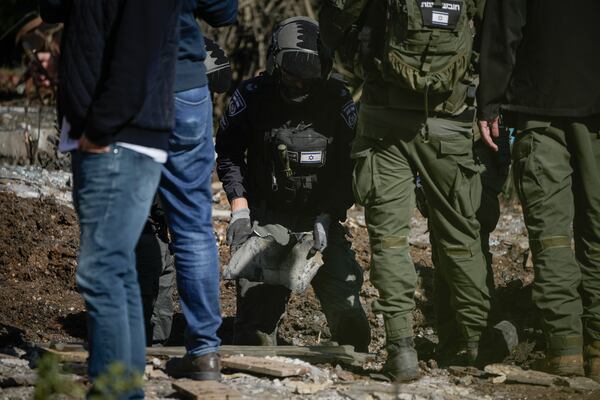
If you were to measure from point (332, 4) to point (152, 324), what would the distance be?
2.19 meters

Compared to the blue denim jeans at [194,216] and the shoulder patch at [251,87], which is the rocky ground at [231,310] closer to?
the blue denim jeans at [194,216]

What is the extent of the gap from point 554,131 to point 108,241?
2465 millimetres

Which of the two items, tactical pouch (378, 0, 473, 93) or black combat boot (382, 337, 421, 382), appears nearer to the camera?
tactical pouch (378, 0, 473, 93)

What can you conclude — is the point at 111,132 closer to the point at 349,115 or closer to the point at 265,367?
the point at 265,367

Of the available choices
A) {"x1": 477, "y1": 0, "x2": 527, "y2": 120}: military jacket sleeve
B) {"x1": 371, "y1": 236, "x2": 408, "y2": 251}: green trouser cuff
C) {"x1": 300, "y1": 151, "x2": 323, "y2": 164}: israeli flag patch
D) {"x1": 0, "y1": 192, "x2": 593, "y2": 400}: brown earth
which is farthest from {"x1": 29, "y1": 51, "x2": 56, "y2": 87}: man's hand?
{"x1": 477, "y1": 0, "x2": 527, "y2": 120}: military jacket sleeve

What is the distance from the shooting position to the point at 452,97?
521 cm

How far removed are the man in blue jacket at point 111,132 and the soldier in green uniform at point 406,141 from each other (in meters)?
1.57

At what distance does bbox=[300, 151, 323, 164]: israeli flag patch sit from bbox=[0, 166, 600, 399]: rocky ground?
1146 millimetres

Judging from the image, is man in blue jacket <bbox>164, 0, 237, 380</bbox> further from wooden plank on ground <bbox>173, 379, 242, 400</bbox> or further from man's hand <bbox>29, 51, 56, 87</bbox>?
man's hand <bbox>29, 51, 56, 87</bbox>

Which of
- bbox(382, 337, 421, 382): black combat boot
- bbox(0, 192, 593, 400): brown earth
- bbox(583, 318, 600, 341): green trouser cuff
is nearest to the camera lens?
bbox(382, 337, 421, 382): black combat boot

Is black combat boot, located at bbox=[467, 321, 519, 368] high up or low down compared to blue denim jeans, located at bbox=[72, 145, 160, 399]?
down

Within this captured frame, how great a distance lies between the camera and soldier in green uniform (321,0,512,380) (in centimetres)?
502

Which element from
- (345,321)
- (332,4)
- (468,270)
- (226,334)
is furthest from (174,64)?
(226,334)

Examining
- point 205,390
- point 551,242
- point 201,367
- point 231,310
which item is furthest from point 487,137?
point 231,310
